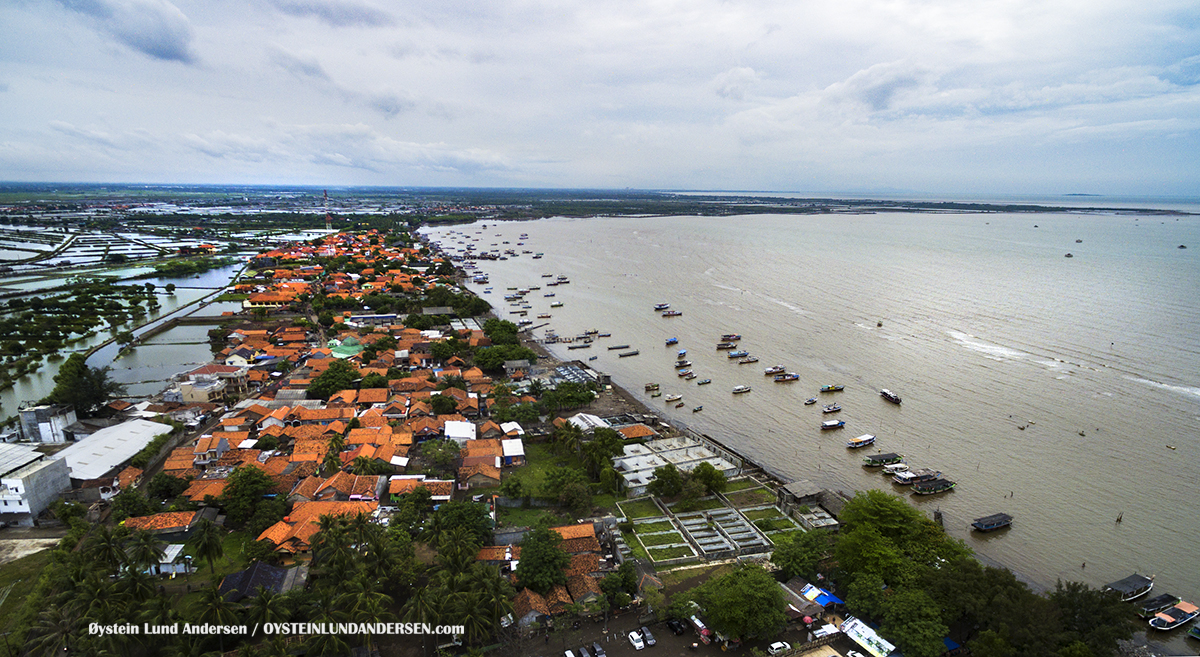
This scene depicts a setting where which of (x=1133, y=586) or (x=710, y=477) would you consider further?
(x=710, y=477)

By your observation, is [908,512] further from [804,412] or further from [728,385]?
[728,385]

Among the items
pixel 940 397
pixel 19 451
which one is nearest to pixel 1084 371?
pixel 940 397

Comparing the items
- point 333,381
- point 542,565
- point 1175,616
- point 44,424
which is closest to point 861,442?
point 1175,616

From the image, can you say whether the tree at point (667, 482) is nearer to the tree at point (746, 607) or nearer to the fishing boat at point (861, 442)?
the tree at point (746, 607)

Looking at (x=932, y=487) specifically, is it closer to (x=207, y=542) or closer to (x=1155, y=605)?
(x=1155, y=605)

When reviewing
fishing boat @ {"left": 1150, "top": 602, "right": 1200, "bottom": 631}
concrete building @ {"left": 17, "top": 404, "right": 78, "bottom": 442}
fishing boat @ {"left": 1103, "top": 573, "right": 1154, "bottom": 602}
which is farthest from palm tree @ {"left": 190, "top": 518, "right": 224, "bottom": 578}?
fishing boat @ {"left": 1150, "top": 602, "right": 1200, "bottom": 631}

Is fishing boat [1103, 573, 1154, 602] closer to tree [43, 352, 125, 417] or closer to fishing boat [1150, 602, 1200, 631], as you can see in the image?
fishing boat [1150, 602, 1200, 631]
